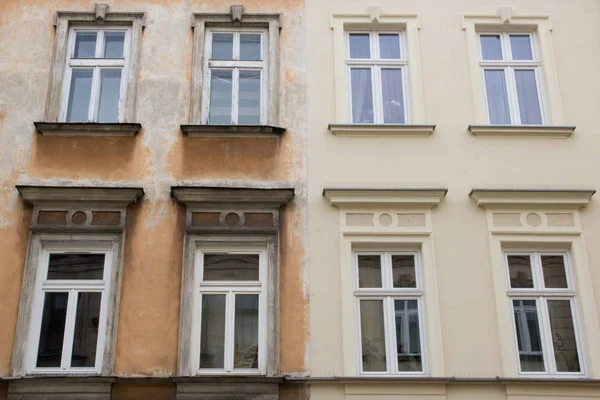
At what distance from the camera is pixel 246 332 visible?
8383 millimetres

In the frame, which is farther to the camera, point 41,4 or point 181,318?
point 41,4

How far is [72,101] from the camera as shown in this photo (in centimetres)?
956

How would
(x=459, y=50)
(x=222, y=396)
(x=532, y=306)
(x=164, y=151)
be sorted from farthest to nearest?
(x=459, y=50) → (x=164, y=151) → (x=532, y=306) → (x=222, y=396)

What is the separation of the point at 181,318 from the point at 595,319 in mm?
4894

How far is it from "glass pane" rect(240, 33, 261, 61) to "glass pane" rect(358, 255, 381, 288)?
129 inches

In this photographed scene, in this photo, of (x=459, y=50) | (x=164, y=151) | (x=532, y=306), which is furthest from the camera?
(x=459, y=50)

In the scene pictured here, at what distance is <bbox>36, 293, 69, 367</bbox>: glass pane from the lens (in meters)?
8.19

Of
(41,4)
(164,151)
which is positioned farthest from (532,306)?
(41,4)

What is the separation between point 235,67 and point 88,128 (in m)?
2.16

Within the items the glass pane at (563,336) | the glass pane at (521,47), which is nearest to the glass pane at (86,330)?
the glass pane at (563,336)

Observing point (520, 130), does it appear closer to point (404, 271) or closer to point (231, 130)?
point (404, 271)

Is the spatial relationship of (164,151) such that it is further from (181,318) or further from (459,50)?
(459,50)

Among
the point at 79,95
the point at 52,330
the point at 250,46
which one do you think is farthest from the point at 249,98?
the point at 52,330

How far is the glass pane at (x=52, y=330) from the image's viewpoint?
8.19 meters
